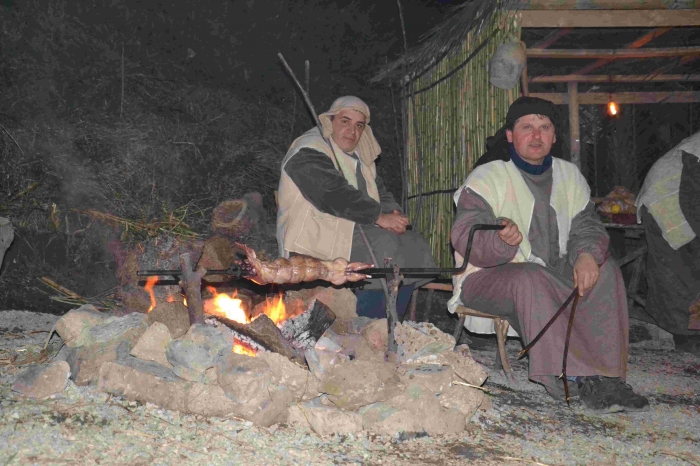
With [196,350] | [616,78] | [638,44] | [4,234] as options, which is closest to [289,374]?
[196,350]

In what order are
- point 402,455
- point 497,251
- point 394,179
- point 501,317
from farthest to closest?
point 394,179 → point 501,317 → point 497,251 → point 402,455

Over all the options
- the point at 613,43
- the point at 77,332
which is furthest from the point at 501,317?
the point at 613,43

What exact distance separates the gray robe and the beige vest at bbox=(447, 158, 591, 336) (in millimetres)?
62

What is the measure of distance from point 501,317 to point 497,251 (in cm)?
50

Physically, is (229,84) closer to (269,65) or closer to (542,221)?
(269,65)

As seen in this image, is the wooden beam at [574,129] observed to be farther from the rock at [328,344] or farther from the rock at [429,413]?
the rock at [429,413]

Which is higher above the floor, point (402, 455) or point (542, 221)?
point (542, 221)

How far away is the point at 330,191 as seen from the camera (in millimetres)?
4492

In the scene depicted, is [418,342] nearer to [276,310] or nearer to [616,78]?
[276,310]

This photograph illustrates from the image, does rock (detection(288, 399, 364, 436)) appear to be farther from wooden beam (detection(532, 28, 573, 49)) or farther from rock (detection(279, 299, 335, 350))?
wooden beam (detection(532, 28, 573, 49))

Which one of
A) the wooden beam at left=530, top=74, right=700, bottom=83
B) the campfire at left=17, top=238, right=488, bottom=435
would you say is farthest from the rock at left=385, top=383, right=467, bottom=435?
the wooden beam at left=530, top=74, right=700, bottom=83

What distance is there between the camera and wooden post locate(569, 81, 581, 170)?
6488mm

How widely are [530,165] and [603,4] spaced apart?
1.51 metres

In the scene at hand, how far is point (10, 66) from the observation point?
6.04m
